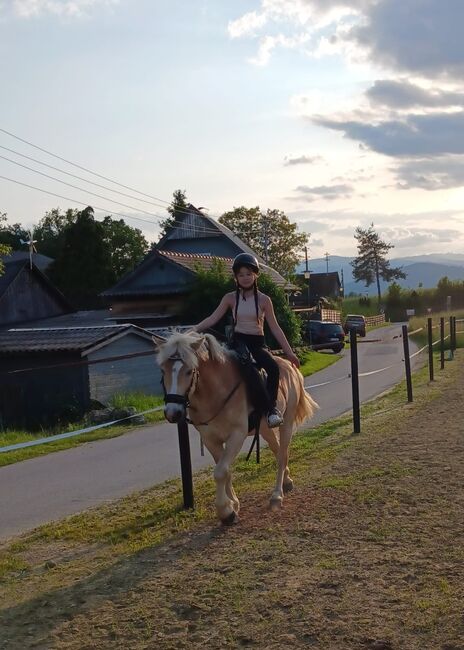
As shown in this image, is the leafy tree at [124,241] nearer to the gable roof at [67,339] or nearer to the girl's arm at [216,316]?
the gable roof at [67,339]

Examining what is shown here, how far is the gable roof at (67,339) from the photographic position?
73.6 feet

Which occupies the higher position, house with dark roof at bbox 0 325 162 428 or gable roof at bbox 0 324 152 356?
gable roof at bbox 0 324 152 356

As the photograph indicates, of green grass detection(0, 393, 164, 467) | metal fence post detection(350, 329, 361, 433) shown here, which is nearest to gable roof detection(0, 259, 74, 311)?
green grass detection(0, 393, 164, 467)

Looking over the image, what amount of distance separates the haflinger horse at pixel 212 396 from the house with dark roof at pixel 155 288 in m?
27.5

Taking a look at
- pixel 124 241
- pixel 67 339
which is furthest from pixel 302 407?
pixel 124 241

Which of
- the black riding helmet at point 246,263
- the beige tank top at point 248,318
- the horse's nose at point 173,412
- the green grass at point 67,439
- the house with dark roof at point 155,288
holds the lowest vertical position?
the green grass at point 67,439

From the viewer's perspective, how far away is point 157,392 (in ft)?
81.1

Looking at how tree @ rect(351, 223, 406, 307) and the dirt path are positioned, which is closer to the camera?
the dirt path

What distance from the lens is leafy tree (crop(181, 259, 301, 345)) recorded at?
31906 millimetres

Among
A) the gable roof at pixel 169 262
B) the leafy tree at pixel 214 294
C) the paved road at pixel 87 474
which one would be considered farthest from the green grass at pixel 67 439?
the gable roof at pixel 169 262

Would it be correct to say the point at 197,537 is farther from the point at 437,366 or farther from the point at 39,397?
the point at 437,366

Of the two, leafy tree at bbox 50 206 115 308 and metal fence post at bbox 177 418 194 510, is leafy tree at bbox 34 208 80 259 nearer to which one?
leafy tree at bbox 50 206 115 308

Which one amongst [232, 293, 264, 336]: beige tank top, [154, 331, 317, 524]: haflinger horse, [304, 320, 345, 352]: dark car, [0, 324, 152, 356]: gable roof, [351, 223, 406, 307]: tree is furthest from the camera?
[351, 223, 406, 307]: tree

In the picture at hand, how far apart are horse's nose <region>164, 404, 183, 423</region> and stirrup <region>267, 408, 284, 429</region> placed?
1.20m
